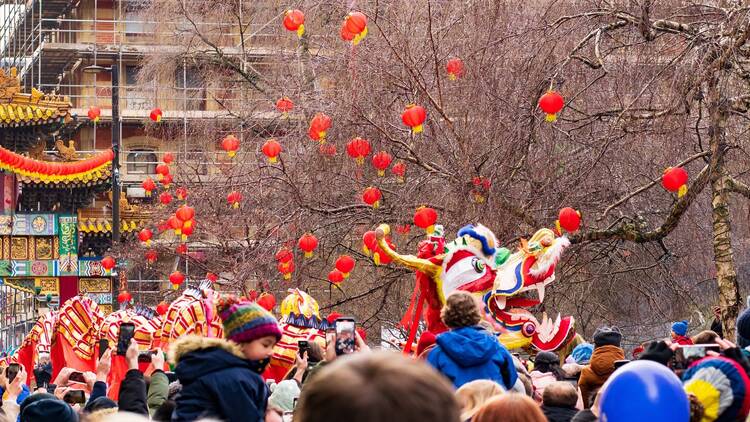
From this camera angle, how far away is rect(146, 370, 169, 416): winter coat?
322 inches

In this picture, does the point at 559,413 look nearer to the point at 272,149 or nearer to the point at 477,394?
the point at 477,394

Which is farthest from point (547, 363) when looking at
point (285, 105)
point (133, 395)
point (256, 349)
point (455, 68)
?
point (285, 105)

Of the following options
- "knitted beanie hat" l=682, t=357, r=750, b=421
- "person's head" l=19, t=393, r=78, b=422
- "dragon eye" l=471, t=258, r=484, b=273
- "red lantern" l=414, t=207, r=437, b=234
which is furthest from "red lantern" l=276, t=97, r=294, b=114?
"knitted beanie hat" l=682, t=357, r=750, b=421

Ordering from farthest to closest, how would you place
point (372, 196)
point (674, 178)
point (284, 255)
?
point (284, 255)
point (372, 196)
point (674, 178)

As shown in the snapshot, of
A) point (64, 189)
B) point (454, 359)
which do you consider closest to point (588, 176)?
point (454, 359)

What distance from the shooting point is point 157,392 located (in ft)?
27.0

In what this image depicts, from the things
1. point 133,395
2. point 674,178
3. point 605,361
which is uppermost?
point 674,178

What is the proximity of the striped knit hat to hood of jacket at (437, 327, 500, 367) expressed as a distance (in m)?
1.28

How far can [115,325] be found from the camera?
1736 centimetres

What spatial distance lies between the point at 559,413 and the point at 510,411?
250cm

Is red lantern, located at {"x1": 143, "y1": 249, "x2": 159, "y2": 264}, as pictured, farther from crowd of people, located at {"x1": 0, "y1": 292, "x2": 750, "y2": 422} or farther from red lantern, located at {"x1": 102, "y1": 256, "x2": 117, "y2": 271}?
crowd of people, located at {"x1": 0, "y1": 292, "x2": 750, "y2": 422}

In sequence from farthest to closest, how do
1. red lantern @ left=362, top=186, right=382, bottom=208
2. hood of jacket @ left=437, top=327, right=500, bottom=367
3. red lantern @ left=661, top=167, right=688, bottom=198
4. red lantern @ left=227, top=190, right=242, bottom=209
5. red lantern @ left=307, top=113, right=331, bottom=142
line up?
red lantern @ left=227, top=190, right=242, bottom=209 → red lantern @ left=362, top=186, right=382, bottom=208 → red lantern @ left=307, top=113, right=331, bottom=142 → red lantern @ left=661, top=167, right=688, bottom=198 → hood of jacket @ left=437, top=327, right=500, bottom=367

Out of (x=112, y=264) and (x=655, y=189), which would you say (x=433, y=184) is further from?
(x=112, y=264)

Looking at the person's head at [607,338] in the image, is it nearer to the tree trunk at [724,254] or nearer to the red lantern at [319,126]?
the tree trunk at [724,254]
